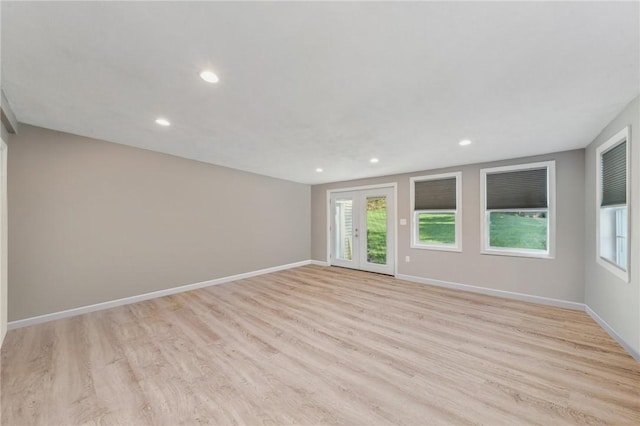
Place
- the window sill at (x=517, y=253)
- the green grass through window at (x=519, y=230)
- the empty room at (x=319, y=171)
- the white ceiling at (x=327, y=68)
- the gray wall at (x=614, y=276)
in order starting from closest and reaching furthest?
1. the white ceiling at (x=327, y=68)
2. the empty room at (x=319, y=171)
3. the gray wall at (x=614, y=276)
4. the window sill at (x=517, y=253)
5. the green grass through window at (x=519, y=230)

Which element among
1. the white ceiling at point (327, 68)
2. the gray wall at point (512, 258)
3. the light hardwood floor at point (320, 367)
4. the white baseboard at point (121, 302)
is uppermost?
the white ceiling at point (327, 68)

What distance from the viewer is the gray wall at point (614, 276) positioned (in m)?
2.24

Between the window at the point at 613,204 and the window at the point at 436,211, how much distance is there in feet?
6.00

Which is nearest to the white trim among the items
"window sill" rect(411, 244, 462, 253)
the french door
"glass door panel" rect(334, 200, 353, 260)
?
"window sill" rect(411, 244, 462, 253)

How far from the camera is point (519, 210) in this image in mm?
4078

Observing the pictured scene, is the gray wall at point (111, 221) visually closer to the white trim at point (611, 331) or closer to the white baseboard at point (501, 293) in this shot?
the white baseboard at point (501, 293)

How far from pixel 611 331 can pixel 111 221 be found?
22.1 ft

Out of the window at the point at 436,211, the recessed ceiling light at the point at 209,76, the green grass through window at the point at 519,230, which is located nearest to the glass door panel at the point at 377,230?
the window at the point at 436,211

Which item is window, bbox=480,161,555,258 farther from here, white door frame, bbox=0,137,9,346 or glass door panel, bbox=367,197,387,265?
white door frame, bbox=0,137,9,346

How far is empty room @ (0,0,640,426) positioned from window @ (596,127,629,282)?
0.03m

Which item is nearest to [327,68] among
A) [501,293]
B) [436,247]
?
[436,247]

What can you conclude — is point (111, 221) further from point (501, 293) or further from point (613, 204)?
point (613, 204)

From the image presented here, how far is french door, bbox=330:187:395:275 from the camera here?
572 centimetres

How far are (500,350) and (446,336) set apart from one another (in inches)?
19.6
